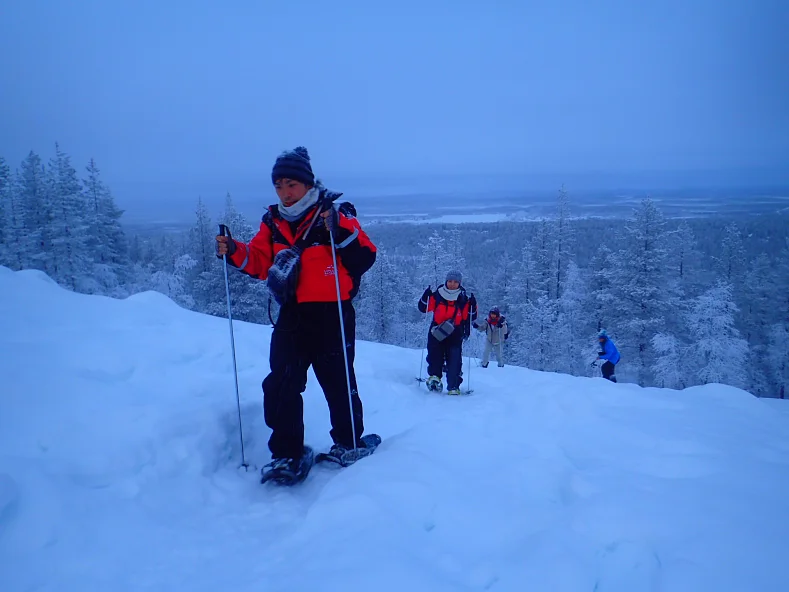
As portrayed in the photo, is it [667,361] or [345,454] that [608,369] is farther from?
[667,361]

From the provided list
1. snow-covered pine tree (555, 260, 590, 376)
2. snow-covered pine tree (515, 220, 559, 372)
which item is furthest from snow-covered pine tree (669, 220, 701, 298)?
snow-covered pine tree (515, 220, 559, 372)

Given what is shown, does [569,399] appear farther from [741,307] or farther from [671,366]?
[741,307]

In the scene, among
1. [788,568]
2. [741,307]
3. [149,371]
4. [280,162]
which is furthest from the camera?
[741,307]

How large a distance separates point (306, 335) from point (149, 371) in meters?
1.98

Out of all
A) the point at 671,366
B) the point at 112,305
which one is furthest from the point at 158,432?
the point at 671,366

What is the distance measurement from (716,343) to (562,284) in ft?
37.3

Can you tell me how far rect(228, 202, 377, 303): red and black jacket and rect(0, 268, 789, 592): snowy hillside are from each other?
54.3 inches

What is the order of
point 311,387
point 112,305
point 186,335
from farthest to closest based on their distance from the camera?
point 112,305, point 186,335, point 311,387

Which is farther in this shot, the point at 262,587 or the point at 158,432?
the point at 158,432

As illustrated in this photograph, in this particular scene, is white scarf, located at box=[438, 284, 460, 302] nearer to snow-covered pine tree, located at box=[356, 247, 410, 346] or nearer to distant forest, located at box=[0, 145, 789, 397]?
distant forest, located at box=[0, 145, 789, 397]

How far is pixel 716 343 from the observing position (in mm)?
23797

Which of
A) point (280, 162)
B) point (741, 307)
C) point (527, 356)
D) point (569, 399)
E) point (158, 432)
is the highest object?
point (280, 162)

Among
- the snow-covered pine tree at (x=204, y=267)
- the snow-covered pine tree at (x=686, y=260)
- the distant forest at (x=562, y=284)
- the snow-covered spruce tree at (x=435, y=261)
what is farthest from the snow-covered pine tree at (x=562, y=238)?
the snow-covered pine tree at (x=204, y=267)

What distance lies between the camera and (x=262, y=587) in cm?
215
